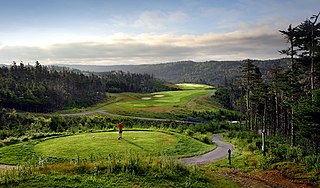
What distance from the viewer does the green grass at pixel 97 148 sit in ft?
66.6

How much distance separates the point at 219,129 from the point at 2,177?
4905 cm

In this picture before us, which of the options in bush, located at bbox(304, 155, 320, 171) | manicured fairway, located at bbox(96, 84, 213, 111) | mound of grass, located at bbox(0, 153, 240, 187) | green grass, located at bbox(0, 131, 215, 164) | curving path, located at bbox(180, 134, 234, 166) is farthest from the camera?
manicured fairway, located at bbox(96, 84, 213, 111)

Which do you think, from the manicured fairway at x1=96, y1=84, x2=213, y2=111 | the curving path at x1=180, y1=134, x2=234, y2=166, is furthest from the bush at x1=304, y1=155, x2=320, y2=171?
the manicured fairway at x1=96, y1=84, x2=213, y2=111

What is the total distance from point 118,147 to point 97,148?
1673mm

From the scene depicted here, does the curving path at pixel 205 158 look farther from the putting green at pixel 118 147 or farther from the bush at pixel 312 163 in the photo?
the bush at pixel 312 163

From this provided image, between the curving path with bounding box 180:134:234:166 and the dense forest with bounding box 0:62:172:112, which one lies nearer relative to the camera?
the curving path with bounding box 180:134:234:166

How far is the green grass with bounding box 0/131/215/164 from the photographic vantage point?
20.3 m

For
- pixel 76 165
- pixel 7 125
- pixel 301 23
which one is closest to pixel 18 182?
pixel 76 165

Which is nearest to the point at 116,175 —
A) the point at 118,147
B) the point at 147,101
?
the point at 118,147

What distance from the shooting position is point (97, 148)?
22297mm

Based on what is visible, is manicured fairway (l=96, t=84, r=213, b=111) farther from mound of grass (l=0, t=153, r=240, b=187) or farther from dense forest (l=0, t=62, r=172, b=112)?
mound of grass (l=0, t=153, r=240, b=187)

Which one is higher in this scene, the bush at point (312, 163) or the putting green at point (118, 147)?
the bush at point (312, 163)

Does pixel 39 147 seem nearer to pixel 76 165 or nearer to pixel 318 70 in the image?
pixel 76 165

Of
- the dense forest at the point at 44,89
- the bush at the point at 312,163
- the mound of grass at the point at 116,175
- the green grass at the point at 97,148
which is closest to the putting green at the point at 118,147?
the green grass at the point at 97,148
